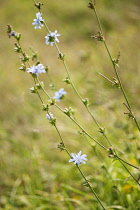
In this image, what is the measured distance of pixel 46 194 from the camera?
3006mm

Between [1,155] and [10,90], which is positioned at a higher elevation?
[10,90]

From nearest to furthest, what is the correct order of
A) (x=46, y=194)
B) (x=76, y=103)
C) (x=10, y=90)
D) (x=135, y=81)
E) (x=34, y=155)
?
1. (x=46, y=194)
2. (x=34, y=155)
3. (x=135, y=81)
4. (x=76, y=103)
5. (x=10, y=90)

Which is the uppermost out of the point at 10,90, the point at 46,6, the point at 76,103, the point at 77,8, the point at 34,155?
the point at 46,6

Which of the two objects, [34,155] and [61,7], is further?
[61,7]

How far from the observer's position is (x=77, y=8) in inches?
354

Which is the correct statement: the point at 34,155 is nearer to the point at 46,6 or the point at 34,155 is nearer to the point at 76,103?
the point at 76,103

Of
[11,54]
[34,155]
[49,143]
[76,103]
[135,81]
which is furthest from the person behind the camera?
[11,54]

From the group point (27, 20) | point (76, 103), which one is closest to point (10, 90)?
point (76, 103)

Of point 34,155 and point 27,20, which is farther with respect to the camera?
point 27,20

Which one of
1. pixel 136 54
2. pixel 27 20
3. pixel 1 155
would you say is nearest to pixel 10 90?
pixel 1 155

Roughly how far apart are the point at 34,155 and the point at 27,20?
696 centimetres

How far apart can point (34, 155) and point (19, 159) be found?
0.84 feet

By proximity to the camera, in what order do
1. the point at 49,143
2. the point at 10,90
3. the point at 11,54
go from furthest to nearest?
the point at 11,54 < the point at 10,90 < the point at 49,143

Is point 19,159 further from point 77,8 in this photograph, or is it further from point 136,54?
point 77,8
